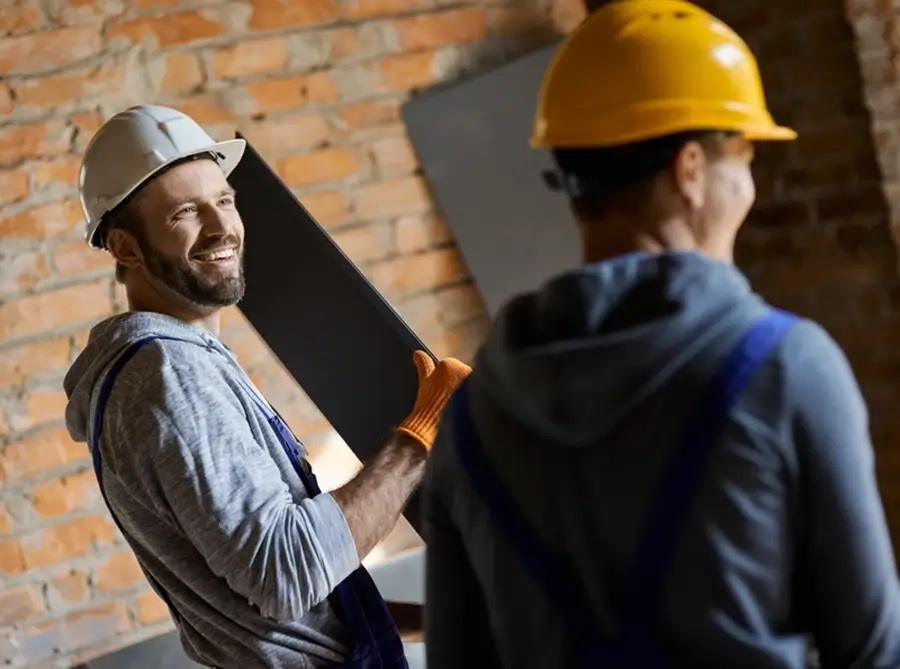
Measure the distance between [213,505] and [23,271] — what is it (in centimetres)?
98

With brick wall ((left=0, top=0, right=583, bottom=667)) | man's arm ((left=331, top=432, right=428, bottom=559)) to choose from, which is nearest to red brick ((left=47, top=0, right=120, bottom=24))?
brick wall ((left=0, top=0, right=583, bottom=667))

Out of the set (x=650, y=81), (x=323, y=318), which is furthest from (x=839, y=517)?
(x=323, y=318)

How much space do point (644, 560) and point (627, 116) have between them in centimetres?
32

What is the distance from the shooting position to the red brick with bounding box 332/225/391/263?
2066 mm

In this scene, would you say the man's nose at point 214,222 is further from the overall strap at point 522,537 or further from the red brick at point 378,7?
the red brick at point 378,7

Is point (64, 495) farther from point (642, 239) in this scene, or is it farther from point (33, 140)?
point (642, 239)

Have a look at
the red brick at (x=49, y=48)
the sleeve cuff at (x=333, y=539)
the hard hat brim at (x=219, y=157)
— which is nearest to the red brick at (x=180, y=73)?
the red brick at (x=49, y=48)

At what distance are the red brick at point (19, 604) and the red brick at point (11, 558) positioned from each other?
0.03 m

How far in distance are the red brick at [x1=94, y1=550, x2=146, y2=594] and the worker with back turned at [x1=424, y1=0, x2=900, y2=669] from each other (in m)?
1.31

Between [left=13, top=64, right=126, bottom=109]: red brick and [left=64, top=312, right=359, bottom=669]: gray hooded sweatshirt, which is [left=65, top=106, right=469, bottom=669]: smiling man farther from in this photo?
[left=13, top=64, right=126, bottom=109]: red brick

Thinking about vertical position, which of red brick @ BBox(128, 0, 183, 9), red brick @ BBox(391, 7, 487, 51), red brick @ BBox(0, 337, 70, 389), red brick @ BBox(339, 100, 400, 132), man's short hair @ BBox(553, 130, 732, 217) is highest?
red brick @ BBox(128, 0, 183, 9)

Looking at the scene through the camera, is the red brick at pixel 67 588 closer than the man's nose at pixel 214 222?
No

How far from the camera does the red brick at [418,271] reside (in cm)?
210

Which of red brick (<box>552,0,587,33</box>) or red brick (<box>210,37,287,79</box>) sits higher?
red brick (<box>210,37,287,79</box>)
